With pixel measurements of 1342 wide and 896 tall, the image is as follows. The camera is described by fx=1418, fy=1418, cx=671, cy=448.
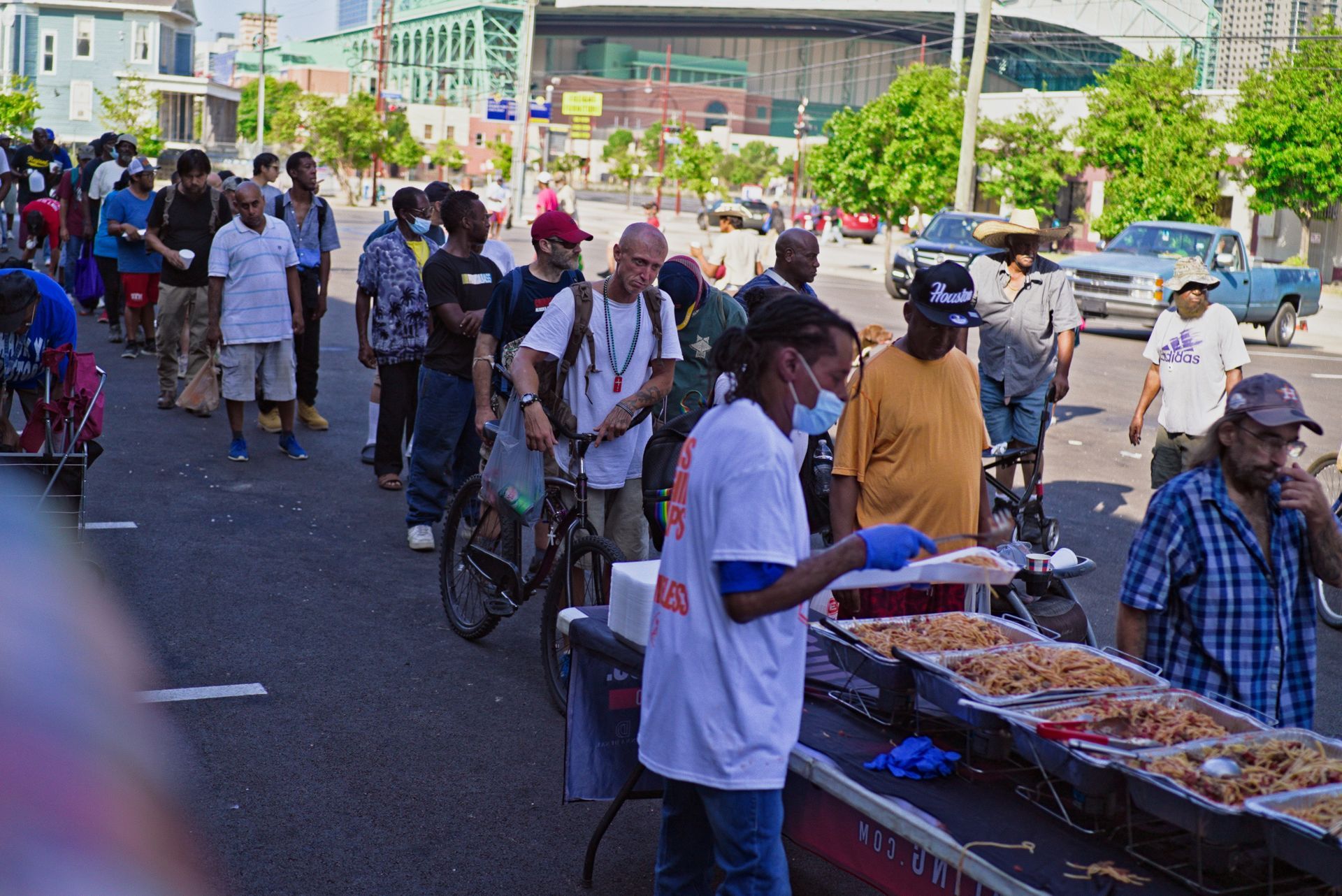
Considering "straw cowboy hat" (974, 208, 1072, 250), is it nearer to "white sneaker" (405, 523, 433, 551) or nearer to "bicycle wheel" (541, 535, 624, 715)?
"white sneaker" (405, 523, 433, 551)

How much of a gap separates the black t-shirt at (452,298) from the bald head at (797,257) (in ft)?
5.87

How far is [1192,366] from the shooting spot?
8875 millimetres

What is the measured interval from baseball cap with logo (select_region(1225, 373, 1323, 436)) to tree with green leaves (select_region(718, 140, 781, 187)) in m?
96.9

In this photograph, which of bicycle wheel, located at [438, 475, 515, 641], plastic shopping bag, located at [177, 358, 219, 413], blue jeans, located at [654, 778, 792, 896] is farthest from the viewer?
plastic shopping bag, located at [177, 358, 219, 413]

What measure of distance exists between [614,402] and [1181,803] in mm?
3744

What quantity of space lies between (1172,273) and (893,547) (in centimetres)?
2155

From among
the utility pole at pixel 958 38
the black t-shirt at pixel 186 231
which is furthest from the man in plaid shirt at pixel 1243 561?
the utility pole at pixel 958 38

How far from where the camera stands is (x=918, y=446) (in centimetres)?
516

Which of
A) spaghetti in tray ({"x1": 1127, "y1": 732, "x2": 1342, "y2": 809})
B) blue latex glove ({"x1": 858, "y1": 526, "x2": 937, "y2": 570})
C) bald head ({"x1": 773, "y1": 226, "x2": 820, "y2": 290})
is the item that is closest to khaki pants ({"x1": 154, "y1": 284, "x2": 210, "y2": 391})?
bald head ({"x1": 773, "y1": 226, "x2": 820, "y2": 290})

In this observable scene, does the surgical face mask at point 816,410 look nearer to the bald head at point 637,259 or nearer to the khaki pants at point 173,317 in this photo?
the bald head at point 637,259

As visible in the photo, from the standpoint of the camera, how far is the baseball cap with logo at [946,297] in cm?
498

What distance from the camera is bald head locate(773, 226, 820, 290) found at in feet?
24.8

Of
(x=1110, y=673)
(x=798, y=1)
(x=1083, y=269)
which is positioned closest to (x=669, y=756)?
(x=1110, y=673)

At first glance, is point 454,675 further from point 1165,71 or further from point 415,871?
point 1165,71
